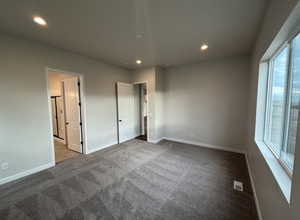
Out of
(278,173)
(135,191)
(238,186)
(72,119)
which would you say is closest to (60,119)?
(72,119)

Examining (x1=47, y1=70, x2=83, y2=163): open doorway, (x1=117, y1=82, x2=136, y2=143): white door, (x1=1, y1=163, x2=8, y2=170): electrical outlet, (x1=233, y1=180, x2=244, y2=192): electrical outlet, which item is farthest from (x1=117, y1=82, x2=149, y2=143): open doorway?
(x1=233, y1=180, x2=244, y2=192): electrical outlet

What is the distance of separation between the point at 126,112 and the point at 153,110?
1072 millimetres

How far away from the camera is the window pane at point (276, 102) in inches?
60.7

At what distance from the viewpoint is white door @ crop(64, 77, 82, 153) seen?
3.61 meters

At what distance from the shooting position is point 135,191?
6.95 ft

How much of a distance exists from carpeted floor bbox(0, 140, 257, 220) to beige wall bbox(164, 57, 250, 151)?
2.76 feet

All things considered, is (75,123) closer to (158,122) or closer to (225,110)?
(158,122)

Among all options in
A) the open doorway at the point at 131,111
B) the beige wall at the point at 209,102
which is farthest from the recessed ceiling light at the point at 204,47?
the open doorway at the point at 131,111

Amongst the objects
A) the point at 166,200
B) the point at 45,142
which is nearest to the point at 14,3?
the point at 45,142

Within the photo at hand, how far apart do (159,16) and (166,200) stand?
107 inches

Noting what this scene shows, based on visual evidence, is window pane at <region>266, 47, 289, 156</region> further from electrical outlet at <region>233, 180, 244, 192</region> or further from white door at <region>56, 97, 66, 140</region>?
white door at <region>56, 97, 66, 140</region>

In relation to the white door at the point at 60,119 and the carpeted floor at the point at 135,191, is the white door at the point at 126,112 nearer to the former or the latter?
the carpeted floor at the point at 135,191

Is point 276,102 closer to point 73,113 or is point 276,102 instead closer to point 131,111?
point 131,111

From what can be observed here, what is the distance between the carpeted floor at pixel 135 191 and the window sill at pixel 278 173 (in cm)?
82
